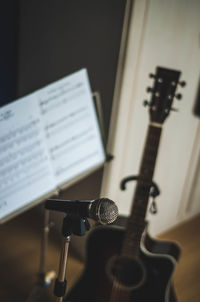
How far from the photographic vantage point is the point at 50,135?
1409 mm

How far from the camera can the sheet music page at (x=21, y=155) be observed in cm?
→ 124

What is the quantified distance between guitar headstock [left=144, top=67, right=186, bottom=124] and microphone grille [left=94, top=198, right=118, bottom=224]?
696mm

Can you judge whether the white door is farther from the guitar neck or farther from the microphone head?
the microphone head

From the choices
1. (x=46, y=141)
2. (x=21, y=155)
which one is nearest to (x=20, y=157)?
(x=21, y=155)

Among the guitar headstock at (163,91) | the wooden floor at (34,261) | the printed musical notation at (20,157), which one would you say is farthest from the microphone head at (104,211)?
the wooden floor at (34,261)

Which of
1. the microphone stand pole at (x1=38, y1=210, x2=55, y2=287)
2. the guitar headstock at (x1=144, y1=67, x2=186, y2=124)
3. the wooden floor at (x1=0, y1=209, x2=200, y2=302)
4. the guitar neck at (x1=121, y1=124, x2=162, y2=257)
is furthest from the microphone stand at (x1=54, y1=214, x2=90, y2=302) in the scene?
the wooden floor at (x1=0, y1=209, x2=200, y2=302)

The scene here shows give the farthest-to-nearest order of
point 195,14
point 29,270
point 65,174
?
1. point 29,270
2. point 195,14
3. point 65,174

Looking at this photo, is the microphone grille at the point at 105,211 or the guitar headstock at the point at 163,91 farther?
the guitar headstock at the point at 163,91

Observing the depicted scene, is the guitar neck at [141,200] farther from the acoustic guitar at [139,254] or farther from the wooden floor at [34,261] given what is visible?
the wooden floor at [34,261]

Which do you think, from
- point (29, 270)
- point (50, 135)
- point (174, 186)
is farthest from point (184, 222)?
point (50, 135)

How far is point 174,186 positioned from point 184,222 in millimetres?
446

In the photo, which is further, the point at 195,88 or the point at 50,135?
the point at 195,88

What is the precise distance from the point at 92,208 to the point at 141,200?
67 cm

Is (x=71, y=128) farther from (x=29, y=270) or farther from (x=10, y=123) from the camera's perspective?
(x=29, y=270)
